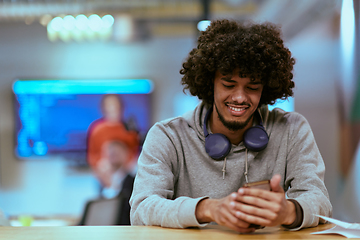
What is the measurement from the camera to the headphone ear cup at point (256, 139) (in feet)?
4.26

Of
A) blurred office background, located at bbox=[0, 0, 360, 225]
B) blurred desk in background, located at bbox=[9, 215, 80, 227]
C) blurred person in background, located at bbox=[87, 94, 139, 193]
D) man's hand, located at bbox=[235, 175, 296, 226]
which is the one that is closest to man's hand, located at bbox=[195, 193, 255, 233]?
man's hand, located at bbox=[235, 175, 296, 226]

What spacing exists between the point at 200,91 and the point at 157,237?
75 cm

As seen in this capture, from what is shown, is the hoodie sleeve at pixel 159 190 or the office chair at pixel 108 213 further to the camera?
the office chair at pixel 108 213

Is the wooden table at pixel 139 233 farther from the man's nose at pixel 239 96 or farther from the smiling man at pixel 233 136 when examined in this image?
the man's nose at pixel 239 96

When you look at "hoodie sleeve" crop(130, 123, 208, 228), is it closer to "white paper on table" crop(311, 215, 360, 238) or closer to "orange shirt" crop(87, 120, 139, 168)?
"white paper on table" crop(311, 215, 360, 238)

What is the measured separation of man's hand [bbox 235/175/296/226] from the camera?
35.5 inches

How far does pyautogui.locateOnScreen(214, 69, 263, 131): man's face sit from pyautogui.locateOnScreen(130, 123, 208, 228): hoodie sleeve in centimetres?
23

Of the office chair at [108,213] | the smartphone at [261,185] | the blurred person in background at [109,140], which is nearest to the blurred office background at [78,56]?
the blurred person in background at [109,140]

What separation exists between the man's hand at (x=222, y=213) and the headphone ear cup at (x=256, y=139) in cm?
38

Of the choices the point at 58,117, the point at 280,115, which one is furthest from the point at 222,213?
the point at 58,117

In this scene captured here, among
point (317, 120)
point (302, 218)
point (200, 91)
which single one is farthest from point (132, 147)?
point (302, 218)

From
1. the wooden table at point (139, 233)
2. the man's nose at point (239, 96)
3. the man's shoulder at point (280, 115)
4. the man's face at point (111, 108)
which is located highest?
the man's face at point (111, 108)

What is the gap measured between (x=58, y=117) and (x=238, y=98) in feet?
11.9

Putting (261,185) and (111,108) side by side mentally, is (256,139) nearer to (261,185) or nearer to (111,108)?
(261,185)
